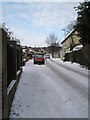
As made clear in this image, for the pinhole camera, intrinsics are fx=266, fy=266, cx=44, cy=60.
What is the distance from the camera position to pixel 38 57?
1686 inches

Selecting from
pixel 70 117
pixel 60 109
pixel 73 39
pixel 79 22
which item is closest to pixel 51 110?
pixel 60 109

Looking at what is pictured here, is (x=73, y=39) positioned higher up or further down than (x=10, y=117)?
higher up

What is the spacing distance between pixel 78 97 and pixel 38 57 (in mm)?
32476

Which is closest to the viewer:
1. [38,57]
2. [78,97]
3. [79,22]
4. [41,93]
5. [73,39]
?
[78,97]

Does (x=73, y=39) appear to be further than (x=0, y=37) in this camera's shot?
Yes

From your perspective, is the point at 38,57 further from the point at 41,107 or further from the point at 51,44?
the point at 51,44

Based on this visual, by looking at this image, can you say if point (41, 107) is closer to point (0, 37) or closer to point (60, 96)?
point (60, 96)

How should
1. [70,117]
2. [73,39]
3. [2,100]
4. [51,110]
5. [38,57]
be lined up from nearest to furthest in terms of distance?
[2,100]
[70,117]
[51,110]
[38,57]
[73,39]

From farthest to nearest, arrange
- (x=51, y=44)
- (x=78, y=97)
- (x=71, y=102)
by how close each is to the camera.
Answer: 1. (x=51, y=44)
2. (x=78, y=97)
3. (x=71, y=102)

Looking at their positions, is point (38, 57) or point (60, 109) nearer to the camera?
point (60, 109)

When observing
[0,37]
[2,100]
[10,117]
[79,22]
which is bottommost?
[10,117]

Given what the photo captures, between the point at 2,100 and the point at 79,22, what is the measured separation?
27818 millimetres

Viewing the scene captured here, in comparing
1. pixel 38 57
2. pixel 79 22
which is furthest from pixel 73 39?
pixel 79 22

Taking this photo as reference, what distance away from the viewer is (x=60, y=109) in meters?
8.34
